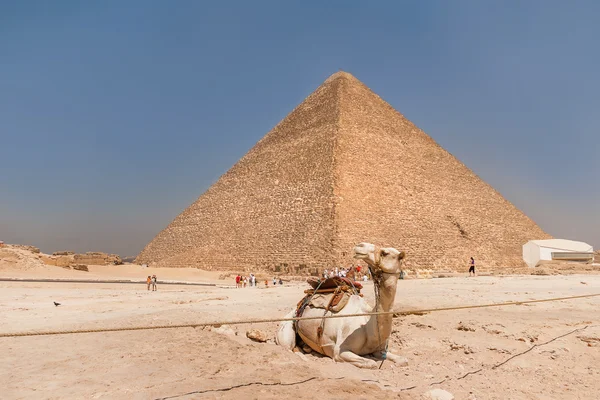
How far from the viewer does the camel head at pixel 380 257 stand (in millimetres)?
→ 3613

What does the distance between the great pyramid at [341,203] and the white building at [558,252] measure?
4186 millimetres

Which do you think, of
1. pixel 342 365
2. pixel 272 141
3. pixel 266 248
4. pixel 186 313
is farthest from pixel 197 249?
pixel 342 365

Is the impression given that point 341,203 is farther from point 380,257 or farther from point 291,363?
point 380,257

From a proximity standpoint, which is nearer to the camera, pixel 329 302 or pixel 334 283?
pixel 329 302

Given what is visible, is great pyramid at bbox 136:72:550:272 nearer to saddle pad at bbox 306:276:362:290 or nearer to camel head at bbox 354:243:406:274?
saddle pad at bbox 306:276:362:290

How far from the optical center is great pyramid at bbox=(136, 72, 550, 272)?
30.4 meters

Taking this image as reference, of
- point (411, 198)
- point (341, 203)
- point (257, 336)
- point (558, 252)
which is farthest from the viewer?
point (411, 198)

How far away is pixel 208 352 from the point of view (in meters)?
4.11

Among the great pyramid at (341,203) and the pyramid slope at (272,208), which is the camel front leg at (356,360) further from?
the pyramid slope at (272,208)

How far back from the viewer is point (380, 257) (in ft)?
12.1

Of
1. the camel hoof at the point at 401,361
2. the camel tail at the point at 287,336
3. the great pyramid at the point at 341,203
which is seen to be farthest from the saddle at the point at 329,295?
the great pyramid at the point at 341,203

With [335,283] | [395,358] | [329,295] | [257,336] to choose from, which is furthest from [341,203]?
[395,358]

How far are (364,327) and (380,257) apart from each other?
2.40ft

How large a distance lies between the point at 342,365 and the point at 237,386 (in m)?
1.18
